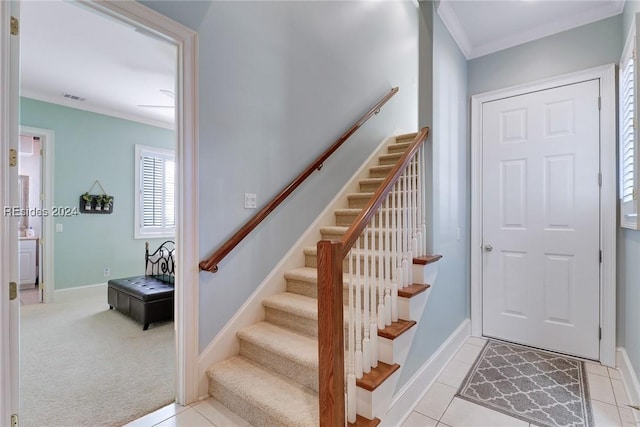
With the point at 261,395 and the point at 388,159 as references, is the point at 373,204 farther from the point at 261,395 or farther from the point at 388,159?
the point at 388,159

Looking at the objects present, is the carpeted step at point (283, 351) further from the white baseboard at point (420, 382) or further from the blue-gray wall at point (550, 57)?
the blue-gray wall at point (550, 57)

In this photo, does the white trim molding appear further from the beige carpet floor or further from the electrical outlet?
the electrical outlet

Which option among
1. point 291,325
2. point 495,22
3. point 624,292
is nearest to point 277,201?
point 291,325

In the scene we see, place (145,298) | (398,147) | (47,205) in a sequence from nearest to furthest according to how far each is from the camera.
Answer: (145,298), (398,147), (47,205)

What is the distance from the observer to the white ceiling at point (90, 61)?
272cm

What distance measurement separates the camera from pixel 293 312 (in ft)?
7.23

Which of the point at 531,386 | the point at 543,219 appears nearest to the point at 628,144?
the point at 543,219

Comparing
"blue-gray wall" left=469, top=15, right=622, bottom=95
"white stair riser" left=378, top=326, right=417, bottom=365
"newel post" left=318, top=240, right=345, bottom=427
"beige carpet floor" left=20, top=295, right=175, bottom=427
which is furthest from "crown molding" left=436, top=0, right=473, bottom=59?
"beige carpet floor" left=20, top=295, right=175, bottom=427

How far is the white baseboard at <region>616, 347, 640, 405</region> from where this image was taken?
1.94 metres

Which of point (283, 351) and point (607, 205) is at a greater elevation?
point (607, 205)

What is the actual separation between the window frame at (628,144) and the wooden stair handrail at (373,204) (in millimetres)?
1217

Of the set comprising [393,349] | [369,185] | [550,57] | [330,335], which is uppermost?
[550,57]

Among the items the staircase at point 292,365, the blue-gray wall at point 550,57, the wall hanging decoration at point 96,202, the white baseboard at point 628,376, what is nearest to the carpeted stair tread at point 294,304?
the staircase at point 292,365

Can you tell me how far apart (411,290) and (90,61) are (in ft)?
13.5
